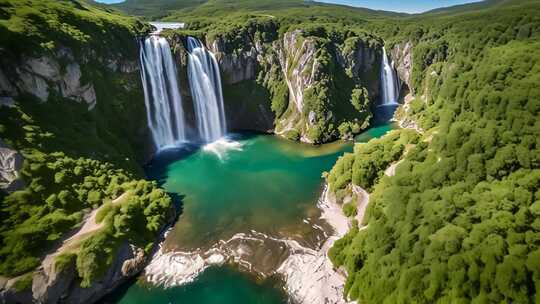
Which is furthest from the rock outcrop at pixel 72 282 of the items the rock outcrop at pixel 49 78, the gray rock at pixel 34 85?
the gray rock at pixel 34 85

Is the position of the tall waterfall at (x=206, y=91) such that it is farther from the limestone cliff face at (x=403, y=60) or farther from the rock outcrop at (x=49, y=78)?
the limestone cliff face at (x=403, y=60)

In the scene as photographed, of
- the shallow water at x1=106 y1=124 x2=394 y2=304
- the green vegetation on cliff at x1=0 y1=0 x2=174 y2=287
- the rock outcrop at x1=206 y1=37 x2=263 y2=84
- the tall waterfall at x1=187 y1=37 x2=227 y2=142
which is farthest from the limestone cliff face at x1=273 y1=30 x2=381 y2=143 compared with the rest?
the green vegetation on cliff at x1=0 y1=0 x2=174 y2=287

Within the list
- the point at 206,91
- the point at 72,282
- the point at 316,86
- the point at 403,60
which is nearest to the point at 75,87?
the point at 206,91

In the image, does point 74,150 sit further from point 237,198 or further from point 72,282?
point 237,198

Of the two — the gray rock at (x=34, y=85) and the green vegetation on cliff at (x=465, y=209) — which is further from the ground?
the gray rock at (x=34, y=85)

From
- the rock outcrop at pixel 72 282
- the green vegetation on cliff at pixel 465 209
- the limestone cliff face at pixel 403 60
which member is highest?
the limestone cliff face at pixel 403 60

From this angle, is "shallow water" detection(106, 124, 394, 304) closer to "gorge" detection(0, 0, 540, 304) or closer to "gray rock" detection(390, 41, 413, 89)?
"gorge" detection(0, 0, 540, 304)
